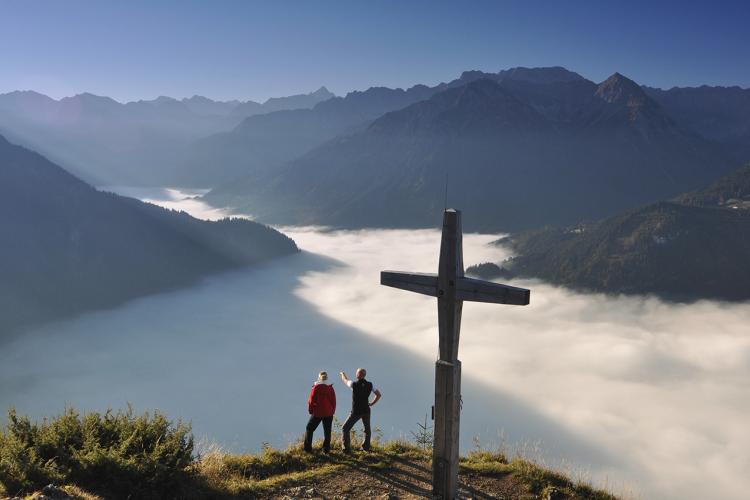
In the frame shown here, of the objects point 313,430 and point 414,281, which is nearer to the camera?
point 414,281

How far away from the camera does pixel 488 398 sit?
196 m

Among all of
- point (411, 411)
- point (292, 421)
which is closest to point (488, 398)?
point (411, 411)

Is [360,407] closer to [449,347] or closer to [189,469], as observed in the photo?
[449,347]

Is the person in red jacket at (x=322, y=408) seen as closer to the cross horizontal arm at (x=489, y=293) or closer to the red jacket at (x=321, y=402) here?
the red jacket at (x=321, y=402)

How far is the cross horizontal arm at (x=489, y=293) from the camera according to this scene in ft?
38.4

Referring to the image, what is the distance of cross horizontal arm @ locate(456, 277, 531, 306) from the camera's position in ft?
38.4

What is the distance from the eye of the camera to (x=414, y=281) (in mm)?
13156

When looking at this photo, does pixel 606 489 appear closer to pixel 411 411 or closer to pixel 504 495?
pixel 504 495

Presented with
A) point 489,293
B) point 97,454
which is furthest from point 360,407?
point 97,454

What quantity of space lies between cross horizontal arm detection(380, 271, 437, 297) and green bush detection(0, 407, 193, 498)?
241 inches

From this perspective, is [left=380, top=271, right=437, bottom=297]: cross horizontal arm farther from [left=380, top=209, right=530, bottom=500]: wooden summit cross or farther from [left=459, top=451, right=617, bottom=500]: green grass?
[left=459, top=451, right=617, bottom=500]: green grass

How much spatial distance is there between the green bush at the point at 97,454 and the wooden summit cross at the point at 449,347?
592 cm

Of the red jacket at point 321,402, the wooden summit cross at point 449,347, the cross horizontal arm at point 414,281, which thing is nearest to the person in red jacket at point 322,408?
the red jacket at point 321,402

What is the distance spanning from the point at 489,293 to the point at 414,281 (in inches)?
76.7
